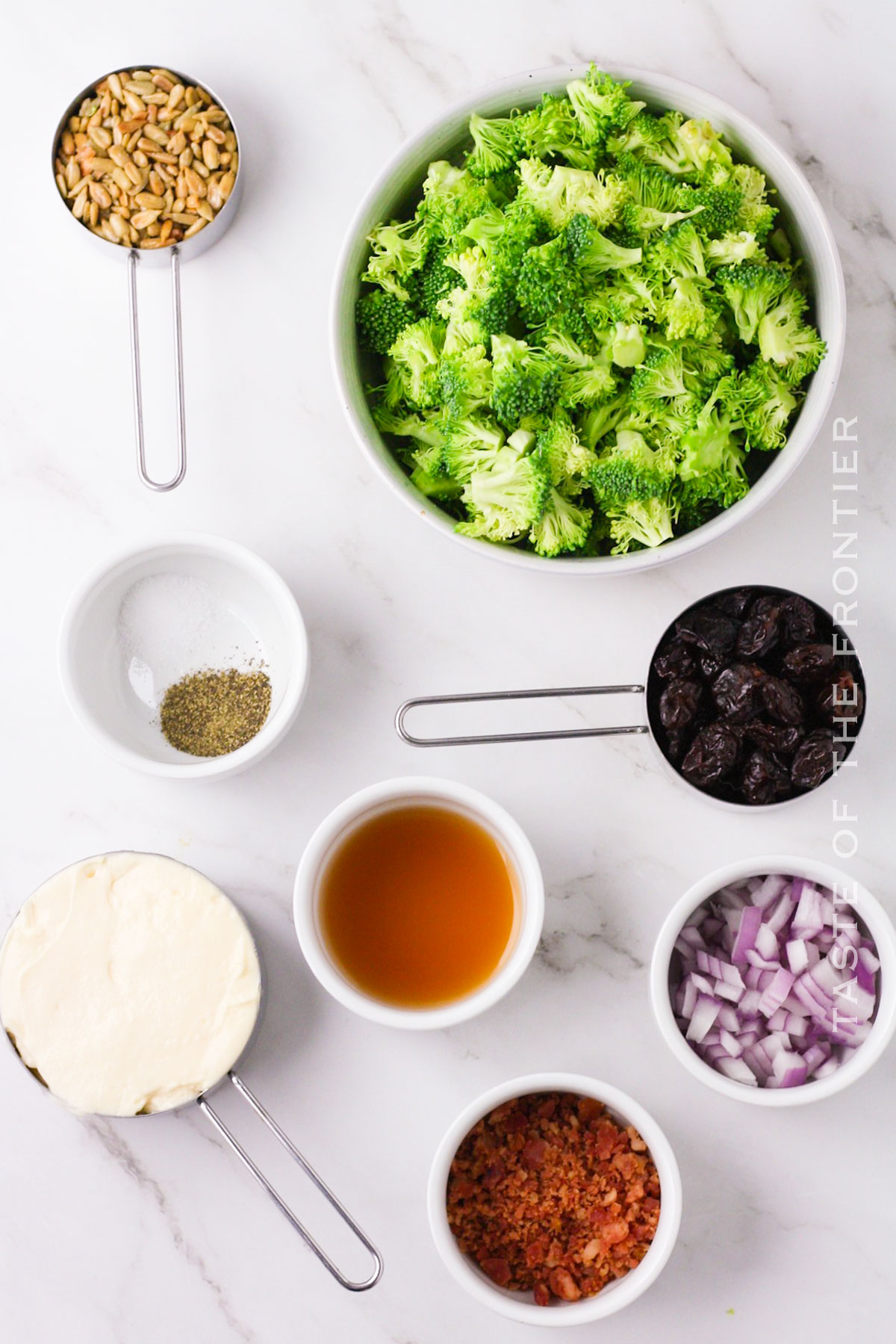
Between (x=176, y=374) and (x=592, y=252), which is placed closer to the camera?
(x=592, y=252)

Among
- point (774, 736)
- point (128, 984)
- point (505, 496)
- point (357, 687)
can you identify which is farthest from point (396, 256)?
point (128, 984)

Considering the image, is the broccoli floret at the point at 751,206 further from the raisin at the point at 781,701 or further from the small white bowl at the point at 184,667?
the small white bowl at the point at 184,667

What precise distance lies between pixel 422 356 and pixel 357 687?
0.58 meters

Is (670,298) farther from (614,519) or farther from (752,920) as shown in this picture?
(752,920)

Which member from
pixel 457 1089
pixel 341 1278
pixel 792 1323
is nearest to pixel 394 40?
pixel 457 1089

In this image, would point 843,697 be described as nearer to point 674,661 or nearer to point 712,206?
point 674,661

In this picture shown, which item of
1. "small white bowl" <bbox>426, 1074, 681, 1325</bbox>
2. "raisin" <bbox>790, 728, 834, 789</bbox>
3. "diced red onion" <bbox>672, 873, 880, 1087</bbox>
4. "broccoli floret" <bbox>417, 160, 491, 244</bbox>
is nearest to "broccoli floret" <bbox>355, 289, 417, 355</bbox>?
"broccoli floret" <bbox>417, 160, 491, 244</bbox>

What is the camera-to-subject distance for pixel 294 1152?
1688 mm

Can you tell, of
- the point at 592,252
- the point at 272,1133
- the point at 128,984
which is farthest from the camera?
the point at 272,1133

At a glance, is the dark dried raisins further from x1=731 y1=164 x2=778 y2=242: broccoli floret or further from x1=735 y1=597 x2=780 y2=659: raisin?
x1=731 y1=164 x2=778 y2=242: broccoli floret

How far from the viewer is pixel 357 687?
73.3 inches

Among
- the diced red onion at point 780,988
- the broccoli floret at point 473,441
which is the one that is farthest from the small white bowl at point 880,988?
the broccoli floret at point 473,441

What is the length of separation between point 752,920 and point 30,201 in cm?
178

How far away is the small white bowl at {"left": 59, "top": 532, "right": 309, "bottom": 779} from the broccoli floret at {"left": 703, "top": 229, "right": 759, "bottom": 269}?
83cm
